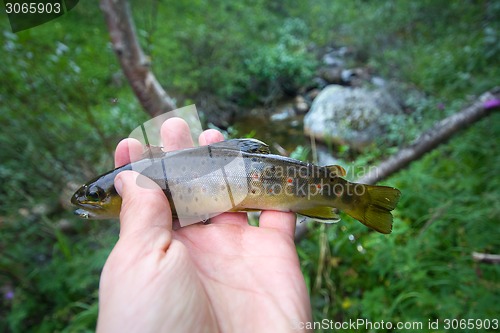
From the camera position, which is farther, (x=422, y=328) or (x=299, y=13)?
(x=299, y=13)

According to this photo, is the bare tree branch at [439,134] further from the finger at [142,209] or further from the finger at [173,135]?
the finger at [142,209]

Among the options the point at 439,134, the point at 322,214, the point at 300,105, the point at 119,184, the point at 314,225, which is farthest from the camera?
the point at 300,105

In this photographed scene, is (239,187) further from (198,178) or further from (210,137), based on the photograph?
(210,137)

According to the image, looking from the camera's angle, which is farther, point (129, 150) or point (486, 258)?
point (486, 258)

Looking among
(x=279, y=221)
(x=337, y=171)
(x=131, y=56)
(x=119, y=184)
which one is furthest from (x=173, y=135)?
(x=131, y=56)

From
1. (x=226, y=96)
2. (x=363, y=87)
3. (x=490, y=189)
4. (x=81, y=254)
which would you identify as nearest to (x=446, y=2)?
(x=363, y=87)

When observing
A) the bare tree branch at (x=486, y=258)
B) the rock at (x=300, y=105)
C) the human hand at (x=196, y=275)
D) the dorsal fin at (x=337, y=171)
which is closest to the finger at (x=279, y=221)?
the human hand at (x=196, y=275)

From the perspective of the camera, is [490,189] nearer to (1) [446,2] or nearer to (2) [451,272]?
(2) [451,272]
